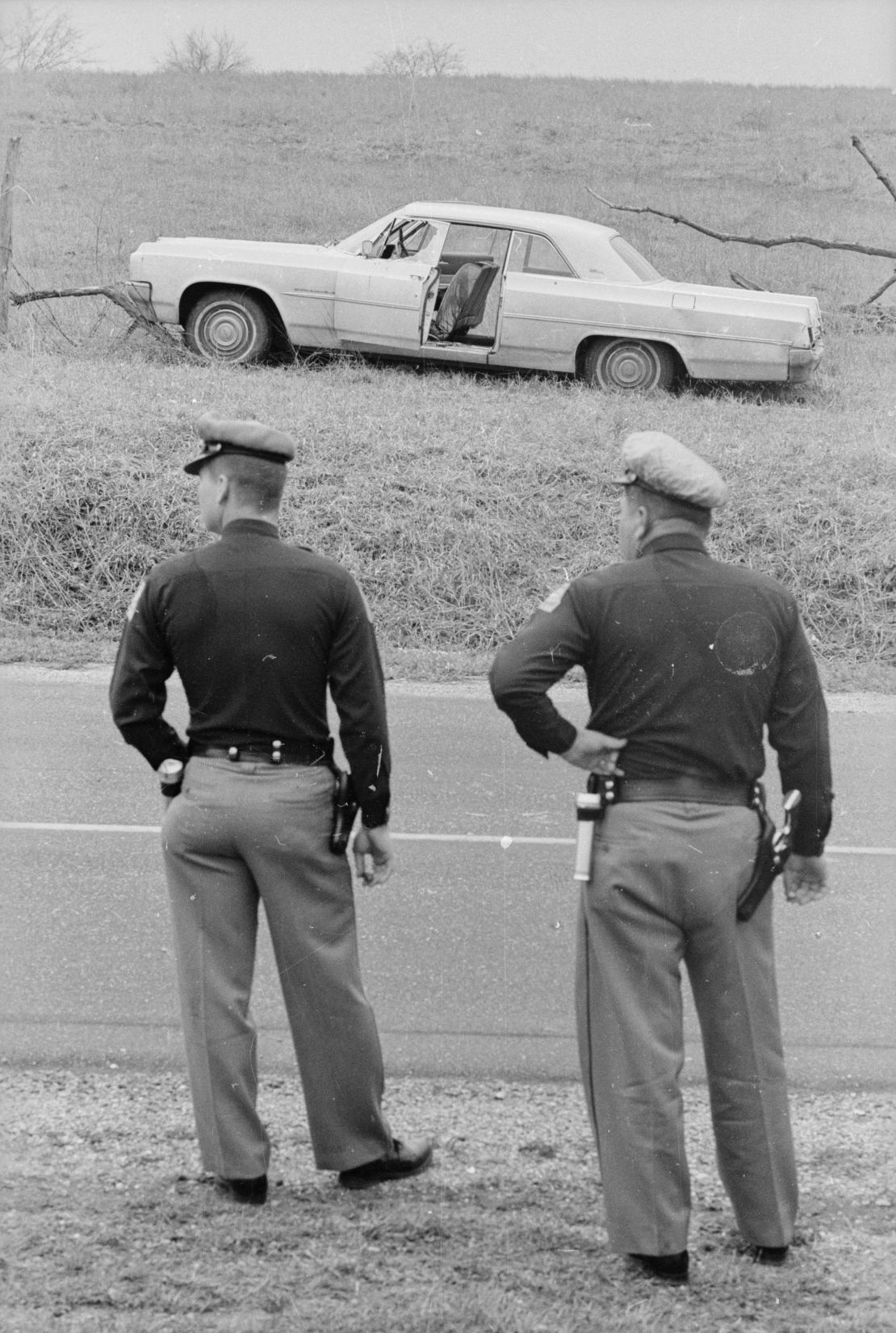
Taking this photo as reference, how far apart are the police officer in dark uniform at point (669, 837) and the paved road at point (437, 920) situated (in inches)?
48.4

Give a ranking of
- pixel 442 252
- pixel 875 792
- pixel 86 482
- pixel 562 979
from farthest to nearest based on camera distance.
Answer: pixel 442 252 → pixel 86 482 → pixel 875 792 → pixel 562 979

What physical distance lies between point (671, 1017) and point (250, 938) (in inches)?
39.1

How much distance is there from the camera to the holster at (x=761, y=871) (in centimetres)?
300

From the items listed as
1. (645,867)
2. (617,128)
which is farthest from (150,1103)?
(617,128)

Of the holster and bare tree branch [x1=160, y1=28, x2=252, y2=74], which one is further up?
bare tree branch [x1=160, y1=28, x2=252, y2=74]

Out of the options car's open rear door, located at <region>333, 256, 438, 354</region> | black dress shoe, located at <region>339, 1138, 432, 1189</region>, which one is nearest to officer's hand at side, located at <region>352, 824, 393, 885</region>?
black dress shoe, located at <region>339, 1138, 432, 1189</region>

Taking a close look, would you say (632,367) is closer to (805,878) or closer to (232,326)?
(232,326)

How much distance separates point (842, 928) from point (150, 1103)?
108 inches

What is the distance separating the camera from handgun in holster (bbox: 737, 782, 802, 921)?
9.86 feet

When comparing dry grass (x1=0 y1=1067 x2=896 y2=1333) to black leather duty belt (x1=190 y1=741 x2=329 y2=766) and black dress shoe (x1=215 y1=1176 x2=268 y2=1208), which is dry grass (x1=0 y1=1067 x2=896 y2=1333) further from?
black leather duty belt (x1=190 y1=741 x2=329 y2=766)

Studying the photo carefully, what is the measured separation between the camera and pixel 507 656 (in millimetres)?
3051

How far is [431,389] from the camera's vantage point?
41.6 feet

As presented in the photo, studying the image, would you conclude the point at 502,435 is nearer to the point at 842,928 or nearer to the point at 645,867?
the point at 842,928

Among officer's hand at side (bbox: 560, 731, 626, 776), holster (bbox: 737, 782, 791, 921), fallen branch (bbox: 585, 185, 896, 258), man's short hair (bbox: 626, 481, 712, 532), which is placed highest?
fallen branch (bbox: 585, 185, 896, 258)
